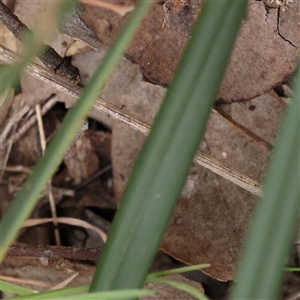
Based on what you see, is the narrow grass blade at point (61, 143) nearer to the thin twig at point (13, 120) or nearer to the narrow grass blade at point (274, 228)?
the narrow grass blade at point (274, 228)

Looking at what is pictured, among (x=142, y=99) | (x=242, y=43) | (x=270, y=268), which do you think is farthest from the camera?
(x=142, y=99)

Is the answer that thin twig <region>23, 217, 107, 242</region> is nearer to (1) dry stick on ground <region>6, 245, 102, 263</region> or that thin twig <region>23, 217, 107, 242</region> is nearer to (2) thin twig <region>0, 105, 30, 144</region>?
(1) dry stick on ground <region>6, 245, 102, 263</region>

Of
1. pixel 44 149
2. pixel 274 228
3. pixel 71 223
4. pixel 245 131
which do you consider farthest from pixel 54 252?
pixel 274 228

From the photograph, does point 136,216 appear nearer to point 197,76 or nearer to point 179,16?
point 197,76

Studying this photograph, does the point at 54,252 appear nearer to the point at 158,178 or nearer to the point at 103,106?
A: the point at 103,106

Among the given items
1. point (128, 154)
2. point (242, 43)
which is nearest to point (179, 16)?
point (242, 43)

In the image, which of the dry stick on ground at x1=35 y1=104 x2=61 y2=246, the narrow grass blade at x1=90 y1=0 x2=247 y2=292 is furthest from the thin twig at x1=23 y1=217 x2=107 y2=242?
the narrow grass blade at x1=90 y1=0 x2=247 y2=292

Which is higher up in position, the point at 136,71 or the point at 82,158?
the point at 136,71
